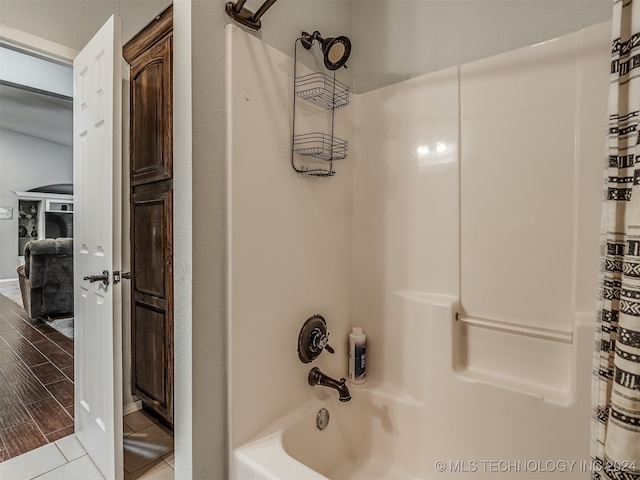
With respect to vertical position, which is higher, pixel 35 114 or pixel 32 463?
pixel 35 114

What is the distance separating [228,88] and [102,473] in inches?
70.6

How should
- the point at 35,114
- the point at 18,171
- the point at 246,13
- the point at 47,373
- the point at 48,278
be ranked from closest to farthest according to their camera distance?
the point at 246,13 → the point at 47,373 → the point at 48,278 → the point at 35,114 → the point at 18,171

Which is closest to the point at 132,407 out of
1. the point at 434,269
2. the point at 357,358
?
the point at 357,358

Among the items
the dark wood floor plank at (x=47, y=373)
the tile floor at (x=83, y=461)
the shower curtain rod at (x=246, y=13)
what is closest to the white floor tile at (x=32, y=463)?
the tile floor at (x=83, y=461)

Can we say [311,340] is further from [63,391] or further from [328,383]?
[63,391]

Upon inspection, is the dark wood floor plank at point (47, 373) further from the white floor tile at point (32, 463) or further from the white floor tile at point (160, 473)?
the white floor tile at point (160, 473)

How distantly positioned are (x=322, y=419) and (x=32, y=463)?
1495 mm

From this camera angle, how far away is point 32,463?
1.50 metres

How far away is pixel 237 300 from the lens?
0.98 m

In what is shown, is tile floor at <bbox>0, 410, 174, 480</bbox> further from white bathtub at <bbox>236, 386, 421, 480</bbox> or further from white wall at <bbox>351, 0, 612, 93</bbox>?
white wall at <bbox>351, 0, 612, 93</bbox>

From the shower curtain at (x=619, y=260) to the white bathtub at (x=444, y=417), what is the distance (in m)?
0.37

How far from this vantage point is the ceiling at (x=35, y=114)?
397 cm

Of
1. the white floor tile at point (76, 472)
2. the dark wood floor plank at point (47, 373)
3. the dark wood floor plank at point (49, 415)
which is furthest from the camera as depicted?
the dark wood floor plank at point (47, 373)

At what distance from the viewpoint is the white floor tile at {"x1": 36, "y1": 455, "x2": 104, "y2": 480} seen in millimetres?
1428
